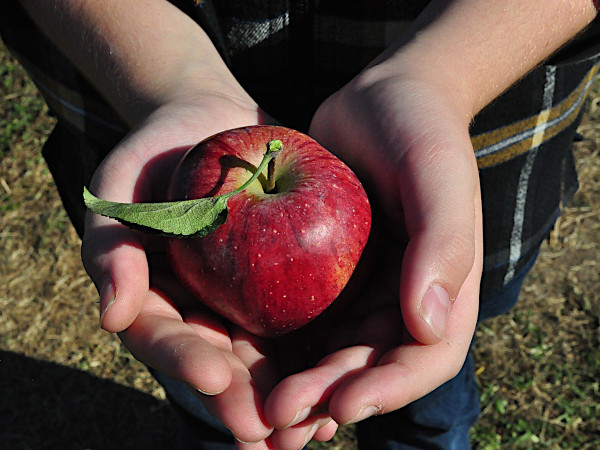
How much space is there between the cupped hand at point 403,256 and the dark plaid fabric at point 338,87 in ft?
0.68

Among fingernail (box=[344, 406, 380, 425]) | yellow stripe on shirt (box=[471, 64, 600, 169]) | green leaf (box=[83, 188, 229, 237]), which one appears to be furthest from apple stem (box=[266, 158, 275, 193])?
yellow stripe on shirt (box=[471, 64, 600, 169])

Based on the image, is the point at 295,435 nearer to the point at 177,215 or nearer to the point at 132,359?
the point at 177,215

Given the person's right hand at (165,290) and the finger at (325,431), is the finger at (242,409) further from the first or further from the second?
the finger at (325,431)

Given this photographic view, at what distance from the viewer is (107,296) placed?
119cm

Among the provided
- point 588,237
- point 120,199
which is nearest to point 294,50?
point 120,199

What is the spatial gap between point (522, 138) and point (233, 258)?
2.79ft

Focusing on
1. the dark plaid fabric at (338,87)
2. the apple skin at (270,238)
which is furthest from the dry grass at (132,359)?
the apple skin at (270,238)

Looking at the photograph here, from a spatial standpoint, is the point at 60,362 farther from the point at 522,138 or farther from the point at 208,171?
the point at 522,138

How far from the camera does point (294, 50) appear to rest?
64.1 inches

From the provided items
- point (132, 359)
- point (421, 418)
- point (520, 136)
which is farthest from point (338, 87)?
point (132, 359)

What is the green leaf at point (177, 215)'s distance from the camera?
1152 mm

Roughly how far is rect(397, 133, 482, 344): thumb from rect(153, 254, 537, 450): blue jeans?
705mm

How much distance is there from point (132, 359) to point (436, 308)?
1904mm

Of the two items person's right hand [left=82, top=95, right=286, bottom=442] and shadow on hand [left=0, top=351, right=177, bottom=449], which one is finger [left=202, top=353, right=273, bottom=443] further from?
shadow on hand [left=0, top=351, right=177, bottom=449]
